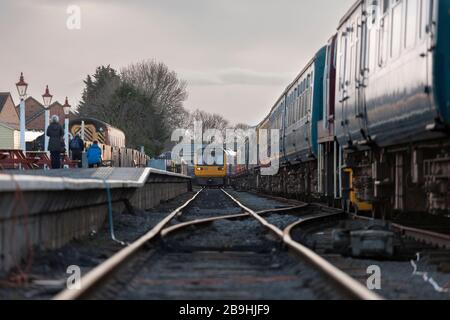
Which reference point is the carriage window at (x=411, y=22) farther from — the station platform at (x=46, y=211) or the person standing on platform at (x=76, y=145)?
the person standing on platform at (x=76, y=145)

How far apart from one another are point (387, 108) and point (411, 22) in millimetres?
2032

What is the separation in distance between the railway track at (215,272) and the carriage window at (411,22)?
2817mm

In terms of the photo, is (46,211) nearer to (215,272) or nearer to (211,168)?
(215,272)

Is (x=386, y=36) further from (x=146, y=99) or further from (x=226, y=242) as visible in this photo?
(x=146, y=99)

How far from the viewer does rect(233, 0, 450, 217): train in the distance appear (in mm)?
10586

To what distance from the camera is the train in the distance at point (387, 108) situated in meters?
10.6

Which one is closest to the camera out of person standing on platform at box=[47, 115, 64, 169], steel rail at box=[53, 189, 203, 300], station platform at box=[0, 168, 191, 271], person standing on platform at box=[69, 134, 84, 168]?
steel rail at box=[53, 189, 203, 300]

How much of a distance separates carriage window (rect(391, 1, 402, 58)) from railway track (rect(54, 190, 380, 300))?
2835 millimetres

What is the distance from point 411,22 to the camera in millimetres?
11500

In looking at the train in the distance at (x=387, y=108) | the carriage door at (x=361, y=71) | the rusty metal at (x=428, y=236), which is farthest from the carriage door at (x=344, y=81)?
the rusty metal at (x=428, y=236)

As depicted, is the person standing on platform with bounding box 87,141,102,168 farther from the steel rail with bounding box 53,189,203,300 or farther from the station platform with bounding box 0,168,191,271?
the steel rail with bounding box 53,189,203,300

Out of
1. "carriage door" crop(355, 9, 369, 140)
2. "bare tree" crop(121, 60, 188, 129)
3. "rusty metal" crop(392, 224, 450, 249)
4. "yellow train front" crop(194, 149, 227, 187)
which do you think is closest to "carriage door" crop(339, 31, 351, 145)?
"carriage door" crop(355, 9, 369, 140)

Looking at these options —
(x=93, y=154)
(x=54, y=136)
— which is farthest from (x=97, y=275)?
(x=93, y=154)

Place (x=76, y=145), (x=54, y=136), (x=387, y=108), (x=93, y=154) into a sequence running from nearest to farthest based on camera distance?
(x=387, y=108) < (x=54, y=136) < (x=93, y=154) < (x=76, y=145)
